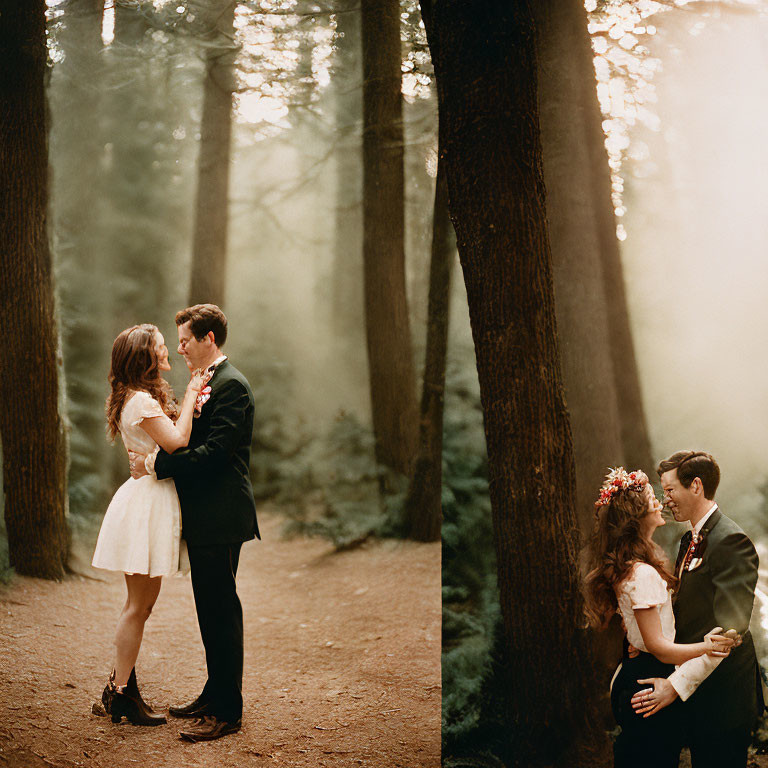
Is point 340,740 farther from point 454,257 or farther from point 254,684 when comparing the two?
point 454,257

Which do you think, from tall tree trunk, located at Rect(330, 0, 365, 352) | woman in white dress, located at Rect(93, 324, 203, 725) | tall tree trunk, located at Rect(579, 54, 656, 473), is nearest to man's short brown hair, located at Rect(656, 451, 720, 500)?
tall tree trunk, located at Rect(579, 54, 656, 473)

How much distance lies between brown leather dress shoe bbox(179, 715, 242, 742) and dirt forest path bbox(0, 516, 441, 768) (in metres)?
0.04

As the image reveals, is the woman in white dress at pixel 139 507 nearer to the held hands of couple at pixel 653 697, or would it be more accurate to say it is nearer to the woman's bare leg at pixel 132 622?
the woman's bare leg at pixel 132 622

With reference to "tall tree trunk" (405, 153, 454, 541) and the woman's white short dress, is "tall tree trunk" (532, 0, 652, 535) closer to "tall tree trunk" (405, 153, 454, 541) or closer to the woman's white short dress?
the woman's white short dress

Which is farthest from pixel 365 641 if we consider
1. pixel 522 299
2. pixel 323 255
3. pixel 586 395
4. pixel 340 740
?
pixel 323 255

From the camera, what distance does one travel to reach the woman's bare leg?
3.79 meters

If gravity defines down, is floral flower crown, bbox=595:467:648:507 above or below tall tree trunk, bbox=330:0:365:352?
below

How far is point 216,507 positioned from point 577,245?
225cm

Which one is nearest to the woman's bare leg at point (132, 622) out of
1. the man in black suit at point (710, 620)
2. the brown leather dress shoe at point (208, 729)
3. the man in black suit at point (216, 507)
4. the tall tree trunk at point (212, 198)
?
the man in black suit at point (216, 507)

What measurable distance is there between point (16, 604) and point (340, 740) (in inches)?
109

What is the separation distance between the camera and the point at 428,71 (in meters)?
7.77

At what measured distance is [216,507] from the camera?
380 centimetres

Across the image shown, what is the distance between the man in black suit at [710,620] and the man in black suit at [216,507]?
6.51 feet

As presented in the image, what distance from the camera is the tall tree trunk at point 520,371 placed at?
3.56m
